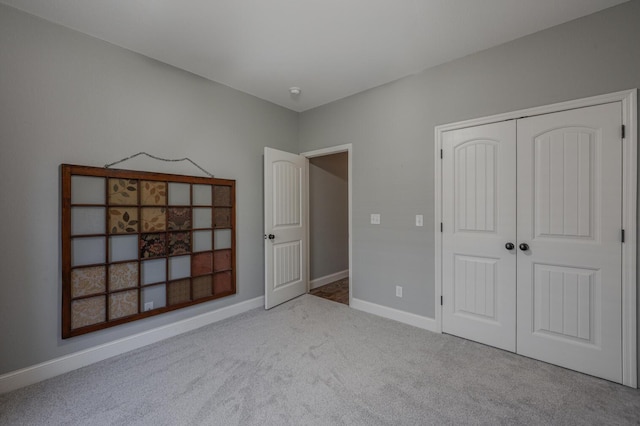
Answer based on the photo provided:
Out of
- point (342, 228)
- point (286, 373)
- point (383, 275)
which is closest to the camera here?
point (286, 373)

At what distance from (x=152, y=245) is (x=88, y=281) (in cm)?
52

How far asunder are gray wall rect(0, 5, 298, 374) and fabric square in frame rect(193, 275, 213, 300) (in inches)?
5.4

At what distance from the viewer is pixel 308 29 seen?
2.18 metres

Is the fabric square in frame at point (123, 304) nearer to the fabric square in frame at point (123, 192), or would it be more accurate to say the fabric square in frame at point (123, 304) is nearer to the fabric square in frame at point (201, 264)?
the fabric square in frame at point (201, 264)

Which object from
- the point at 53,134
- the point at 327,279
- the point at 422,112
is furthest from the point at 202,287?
the point at 422,112

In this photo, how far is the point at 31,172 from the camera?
2002 millimetres

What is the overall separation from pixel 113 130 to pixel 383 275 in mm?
2962

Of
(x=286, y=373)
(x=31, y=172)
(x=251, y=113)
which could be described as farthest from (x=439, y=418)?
(x=251, y=113)

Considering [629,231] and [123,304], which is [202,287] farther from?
[629,231]

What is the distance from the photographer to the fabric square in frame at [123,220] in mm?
2318

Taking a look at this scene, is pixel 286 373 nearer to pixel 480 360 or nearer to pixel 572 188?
pixel 480 360

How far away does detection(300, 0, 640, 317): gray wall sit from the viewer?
6.50 feet

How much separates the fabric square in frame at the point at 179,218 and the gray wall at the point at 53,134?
1.30ft

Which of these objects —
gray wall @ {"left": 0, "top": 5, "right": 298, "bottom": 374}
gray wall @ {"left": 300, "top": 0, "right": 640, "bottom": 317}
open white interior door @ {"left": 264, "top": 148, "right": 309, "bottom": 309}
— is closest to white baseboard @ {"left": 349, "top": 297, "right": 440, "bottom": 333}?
gray wall @ {"left": 300, "top": 0, "right": 640, "bottom": 317}
